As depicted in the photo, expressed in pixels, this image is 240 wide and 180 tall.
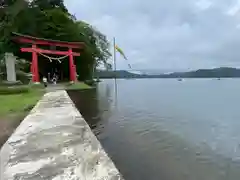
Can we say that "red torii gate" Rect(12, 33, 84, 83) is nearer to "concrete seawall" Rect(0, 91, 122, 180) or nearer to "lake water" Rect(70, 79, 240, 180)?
"lake water" Rect(70, 79, 240, 180)

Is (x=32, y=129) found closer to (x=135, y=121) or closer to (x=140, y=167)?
(x=140, y=167)

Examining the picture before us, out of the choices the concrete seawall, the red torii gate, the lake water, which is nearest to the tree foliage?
the red torii gate

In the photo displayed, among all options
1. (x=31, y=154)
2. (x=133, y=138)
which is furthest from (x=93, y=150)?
(x=133, y=138)

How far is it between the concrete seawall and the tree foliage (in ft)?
57.9

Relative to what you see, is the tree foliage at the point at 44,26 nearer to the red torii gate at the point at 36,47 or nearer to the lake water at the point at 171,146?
the red torii gate at the point at 36,47

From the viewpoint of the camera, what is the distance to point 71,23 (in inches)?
985

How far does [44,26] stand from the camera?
935 inches

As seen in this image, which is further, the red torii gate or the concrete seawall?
the red torii gate

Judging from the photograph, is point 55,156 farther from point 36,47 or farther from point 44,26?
point 44,26

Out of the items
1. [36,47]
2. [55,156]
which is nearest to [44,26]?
[36,47]

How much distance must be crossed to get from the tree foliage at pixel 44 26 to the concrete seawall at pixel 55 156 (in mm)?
17648

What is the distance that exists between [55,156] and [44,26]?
72.7 feet

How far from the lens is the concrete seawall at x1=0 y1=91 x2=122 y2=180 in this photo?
2.82 m

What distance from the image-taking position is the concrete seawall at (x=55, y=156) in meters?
2.82
